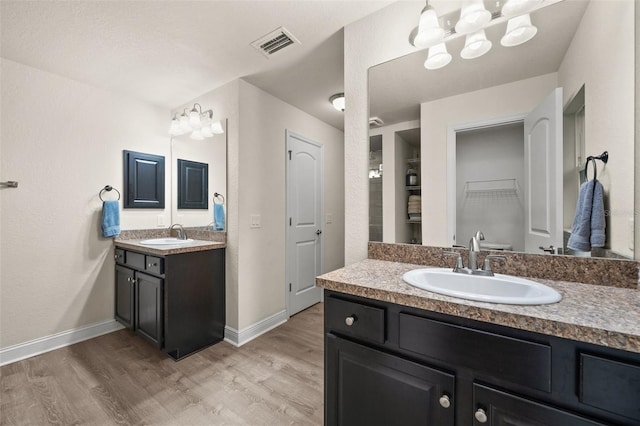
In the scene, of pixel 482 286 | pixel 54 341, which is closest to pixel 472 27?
pixel 482 286

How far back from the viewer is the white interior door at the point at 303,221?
117 inches

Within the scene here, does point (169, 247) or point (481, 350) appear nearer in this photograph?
point (481, 350)

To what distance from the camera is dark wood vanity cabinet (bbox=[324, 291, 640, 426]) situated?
25.7 inches

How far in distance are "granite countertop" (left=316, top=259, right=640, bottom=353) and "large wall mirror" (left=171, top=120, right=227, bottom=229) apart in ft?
5.99

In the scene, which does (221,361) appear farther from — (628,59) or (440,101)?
(628,59)

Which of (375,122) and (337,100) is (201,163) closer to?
(337,100)

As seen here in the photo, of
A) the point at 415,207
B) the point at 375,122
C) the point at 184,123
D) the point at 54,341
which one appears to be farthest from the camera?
the point at 184,123

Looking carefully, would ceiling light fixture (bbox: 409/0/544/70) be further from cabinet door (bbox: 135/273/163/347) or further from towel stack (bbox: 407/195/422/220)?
cabinet door (bbox: 135/273/163/347)

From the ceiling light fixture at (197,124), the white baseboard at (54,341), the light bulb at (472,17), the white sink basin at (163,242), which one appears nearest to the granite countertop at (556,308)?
the light bulb at (472,17)

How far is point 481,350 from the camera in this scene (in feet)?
2.60

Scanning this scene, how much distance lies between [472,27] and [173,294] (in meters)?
2.56

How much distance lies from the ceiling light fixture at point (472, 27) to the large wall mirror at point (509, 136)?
0.03m

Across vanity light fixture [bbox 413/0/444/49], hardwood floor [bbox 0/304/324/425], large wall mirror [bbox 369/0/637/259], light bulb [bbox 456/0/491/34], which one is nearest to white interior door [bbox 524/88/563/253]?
large wall mirror [bbox 369/0/637/259]

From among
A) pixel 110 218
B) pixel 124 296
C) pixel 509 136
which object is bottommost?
pixel 124 296
